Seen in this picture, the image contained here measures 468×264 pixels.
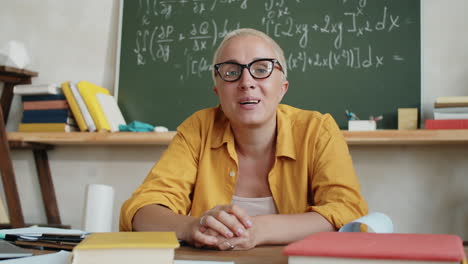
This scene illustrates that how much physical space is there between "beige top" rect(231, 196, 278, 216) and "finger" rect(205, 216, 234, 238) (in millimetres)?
485

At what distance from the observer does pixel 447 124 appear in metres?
2.21

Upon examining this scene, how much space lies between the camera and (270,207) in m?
1.47

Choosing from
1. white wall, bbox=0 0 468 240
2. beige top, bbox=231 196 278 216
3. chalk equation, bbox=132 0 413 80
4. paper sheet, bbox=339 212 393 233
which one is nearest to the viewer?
paper sheet, bbox=339 212 393 233

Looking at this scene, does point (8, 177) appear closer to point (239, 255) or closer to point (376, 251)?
point (239, 255)

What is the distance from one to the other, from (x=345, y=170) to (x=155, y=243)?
90cm

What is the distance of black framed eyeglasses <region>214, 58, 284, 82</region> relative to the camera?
4.63 ft

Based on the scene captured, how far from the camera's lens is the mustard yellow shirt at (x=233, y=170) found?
4.32ft

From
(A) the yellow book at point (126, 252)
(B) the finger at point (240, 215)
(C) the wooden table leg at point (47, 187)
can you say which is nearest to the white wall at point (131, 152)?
(C) the wooden table leg at point (47, 187)

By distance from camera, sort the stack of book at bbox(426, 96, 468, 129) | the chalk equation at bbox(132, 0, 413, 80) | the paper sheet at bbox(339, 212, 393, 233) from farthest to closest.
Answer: the chalk equation at bbox(132, 0, 413, 80)
the stack of book at bbox(426, 96, 468, 129)
the paper sheet at bbox(339, 212, 393, 233)

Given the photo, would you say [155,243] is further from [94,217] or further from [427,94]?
[427,94]

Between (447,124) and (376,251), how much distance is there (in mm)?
1944

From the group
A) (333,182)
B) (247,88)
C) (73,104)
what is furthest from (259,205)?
(73,104)

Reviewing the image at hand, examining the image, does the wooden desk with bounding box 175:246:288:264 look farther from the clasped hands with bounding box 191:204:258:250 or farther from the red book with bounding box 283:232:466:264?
the red book with bounding box 283:232:466:264

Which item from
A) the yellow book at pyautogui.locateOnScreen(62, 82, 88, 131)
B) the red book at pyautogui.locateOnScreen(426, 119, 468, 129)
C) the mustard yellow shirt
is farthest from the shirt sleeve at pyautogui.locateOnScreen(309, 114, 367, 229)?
the yellow book at pyautogui.locateOnScreen(62, 82, 88, 131)
